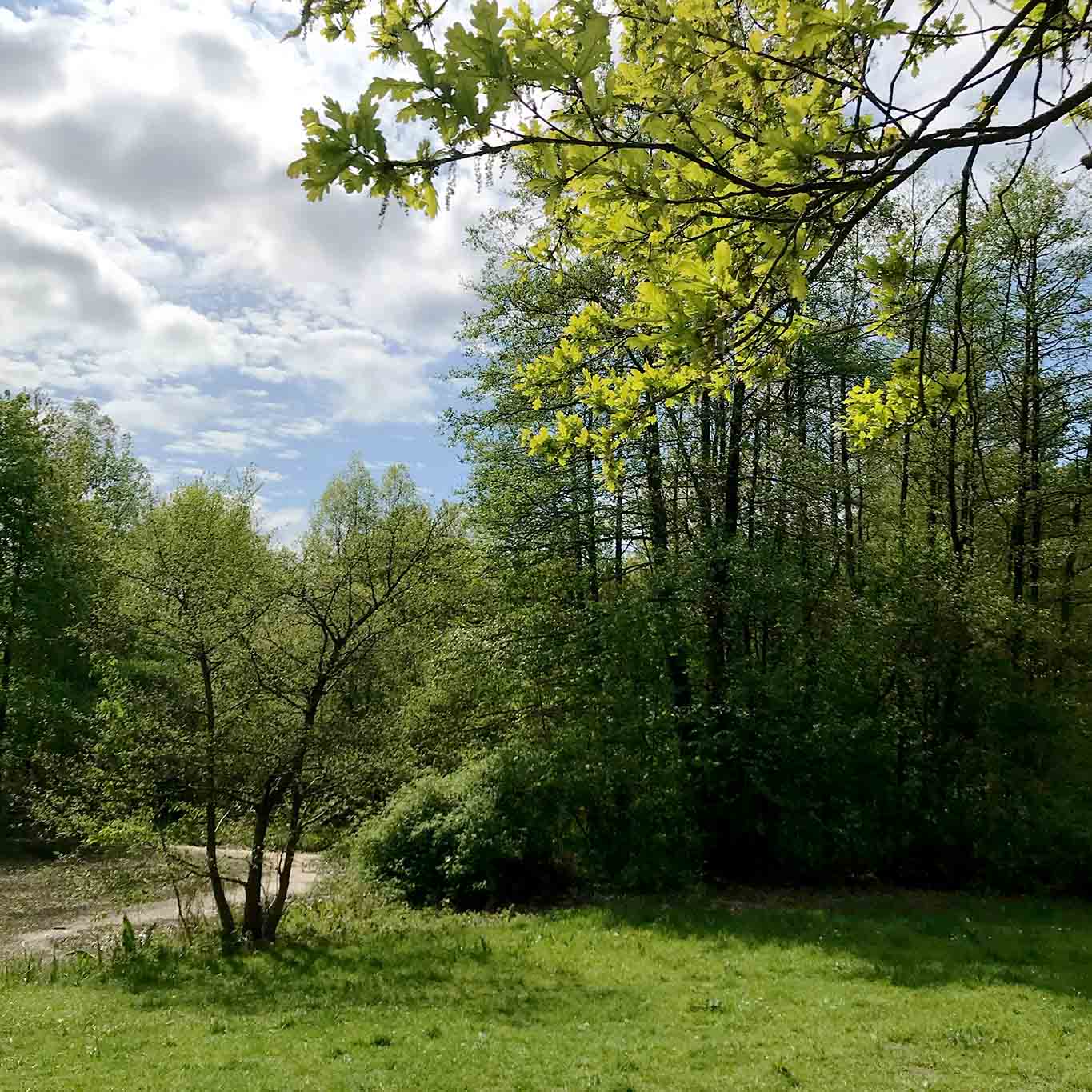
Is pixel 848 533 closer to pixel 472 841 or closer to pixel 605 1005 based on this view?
pixel 472 841

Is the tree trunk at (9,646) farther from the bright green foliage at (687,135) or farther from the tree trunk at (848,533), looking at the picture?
the bright green foliage at (687,135)

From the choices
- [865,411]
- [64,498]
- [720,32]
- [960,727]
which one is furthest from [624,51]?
[64,498]

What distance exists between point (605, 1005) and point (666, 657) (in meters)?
6.00

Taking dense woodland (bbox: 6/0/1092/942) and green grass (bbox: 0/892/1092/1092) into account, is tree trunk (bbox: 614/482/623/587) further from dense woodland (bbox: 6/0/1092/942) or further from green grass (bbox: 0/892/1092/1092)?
green grass (bbox: 0/892/1092/1092)

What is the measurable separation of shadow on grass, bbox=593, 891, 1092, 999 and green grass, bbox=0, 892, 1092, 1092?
4 cm

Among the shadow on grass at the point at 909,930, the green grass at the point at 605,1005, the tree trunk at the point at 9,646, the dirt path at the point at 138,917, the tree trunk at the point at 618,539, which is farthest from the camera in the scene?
the tree trunk at the point at 9,646

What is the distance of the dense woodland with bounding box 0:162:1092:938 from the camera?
32.1 feet

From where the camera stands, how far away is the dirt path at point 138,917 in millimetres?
10859

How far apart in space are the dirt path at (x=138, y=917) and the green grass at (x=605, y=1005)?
54.6 inches

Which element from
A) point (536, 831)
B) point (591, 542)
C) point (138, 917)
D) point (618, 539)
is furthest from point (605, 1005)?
point (138, 917)

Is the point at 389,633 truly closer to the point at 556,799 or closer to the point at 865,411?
the point at 556,799

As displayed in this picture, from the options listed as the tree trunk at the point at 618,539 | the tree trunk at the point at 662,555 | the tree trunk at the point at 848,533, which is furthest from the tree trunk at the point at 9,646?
the tree trunk at the point at 848,533

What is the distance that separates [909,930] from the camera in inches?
369

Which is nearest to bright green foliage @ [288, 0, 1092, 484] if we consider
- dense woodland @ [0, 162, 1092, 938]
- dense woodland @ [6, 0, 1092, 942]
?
dense woodland @ [6, 0, 1092, 942]
